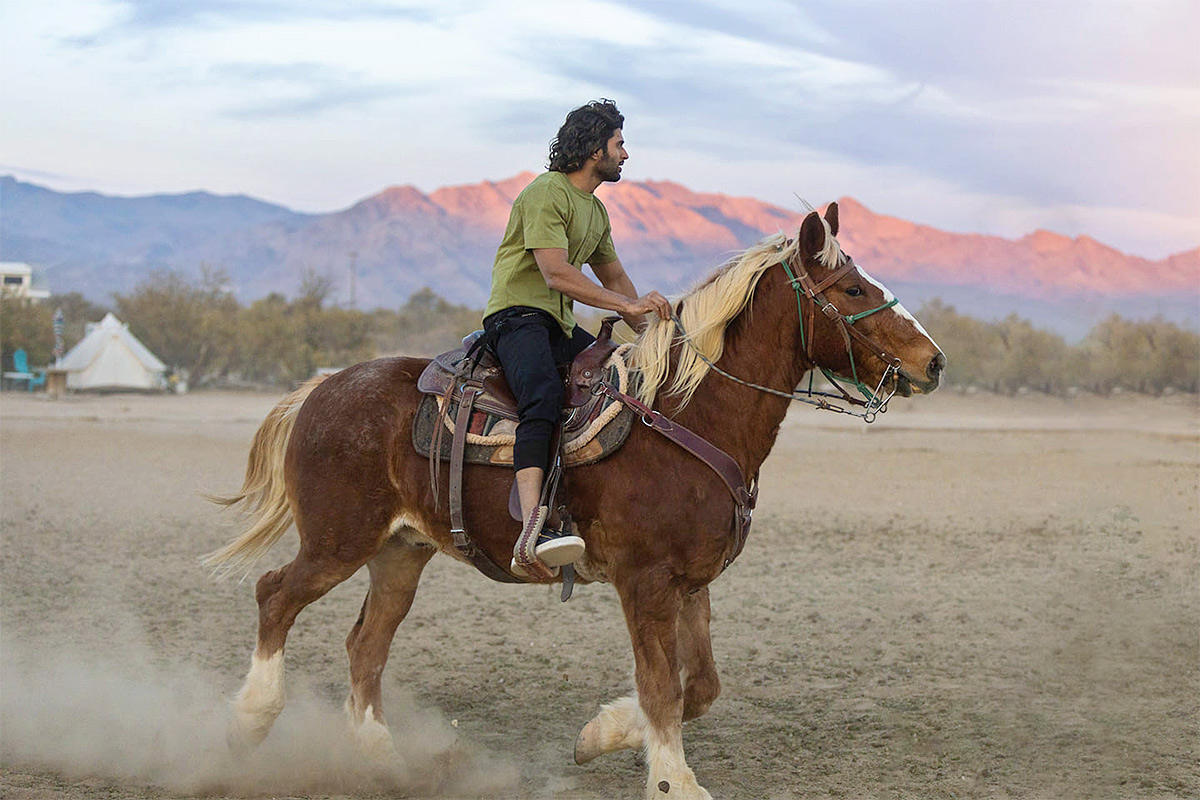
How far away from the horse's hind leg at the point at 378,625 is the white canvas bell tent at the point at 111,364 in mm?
30125

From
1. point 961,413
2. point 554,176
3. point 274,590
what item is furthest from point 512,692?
point 961,413

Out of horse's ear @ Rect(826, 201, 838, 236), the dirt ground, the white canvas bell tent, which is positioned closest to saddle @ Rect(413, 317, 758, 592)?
horse's ear @ Rect(826, 201, 838, 236)

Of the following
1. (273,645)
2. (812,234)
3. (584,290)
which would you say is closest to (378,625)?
(273,645)

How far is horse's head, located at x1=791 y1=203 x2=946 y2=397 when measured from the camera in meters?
4.48

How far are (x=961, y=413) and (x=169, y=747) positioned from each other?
27698 millimetres

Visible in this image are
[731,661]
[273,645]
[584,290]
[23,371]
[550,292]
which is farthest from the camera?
[23,371]

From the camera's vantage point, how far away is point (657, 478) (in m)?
4.57

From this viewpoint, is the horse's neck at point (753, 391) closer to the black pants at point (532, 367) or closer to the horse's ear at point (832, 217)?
the horse's ear at point (832, 217)

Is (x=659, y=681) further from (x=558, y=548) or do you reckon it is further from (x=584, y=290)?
(x=584, y=290)

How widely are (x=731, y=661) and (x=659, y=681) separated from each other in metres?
3.06

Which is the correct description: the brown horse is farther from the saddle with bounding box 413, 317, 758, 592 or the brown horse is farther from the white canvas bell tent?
the white canvas bell tent

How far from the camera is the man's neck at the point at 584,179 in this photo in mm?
4910

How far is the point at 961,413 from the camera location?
1198 inches

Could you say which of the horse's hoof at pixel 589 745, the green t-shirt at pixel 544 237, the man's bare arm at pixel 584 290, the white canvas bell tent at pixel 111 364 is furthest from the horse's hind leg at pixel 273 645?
the white canvas bell tent at pixel 111 364
